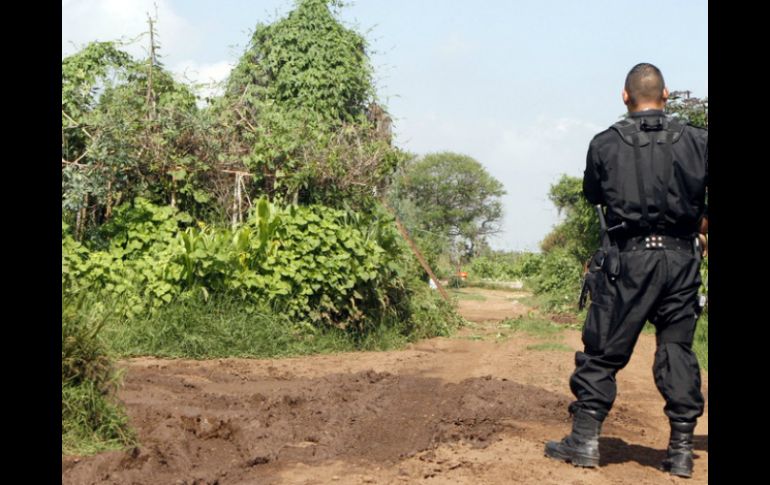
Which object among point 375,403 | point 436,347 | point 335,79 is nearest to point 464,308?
point 335,79

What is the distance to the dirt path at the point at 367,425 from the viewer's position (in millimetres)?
4887

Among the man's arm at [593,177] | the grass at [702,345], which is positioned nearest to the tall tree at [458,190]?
the grass at [702,345]

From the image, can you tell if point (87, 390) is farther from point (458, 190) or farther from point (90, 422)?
point (458, 190)

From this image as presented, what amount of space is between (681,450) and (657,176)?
1.52 m

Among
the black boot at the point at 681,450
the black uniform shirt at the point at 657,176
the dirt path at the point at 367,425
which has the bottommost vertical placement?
the dirt path at the point at 367,425

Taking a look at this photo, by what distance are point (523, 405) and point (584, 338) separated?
1719 millimetres

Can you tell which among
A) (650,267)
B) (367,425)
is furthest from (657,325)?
(367,425)

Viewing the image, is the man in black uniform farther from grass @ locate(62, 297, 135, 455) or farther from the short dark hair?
grass @ locate(62, 297, 135, 455)

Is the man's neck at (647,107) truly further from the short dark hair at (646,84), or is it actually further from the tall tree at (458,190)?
the tall tree at (458,190)

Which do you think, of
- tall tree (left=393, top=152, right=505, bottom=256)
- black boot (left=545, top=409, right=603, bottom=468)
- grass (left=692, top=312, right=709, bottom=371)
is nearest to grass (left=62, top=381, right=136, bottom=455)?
black boot (left=545, top=409, right=603, bottom=468)

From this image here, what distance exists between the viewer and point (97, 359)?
5320 mm

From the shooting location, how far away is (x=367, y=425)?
6.39m

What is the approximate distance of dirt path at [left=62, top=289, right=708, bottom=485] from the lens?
16.0ft

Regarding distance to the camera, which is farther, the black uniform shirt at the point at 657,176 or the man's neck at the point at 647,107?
the man's neck at the point at 647,107
